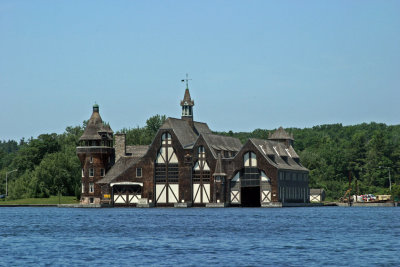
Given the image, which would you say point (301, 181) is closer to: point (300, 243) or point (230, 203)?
point (230, 203)

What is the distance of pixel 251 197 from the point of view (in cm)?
13150

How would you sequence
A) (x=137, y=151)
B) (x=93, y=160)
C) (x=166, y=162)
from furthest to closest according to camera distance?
(x=137, y=151), (x=93, y=160), (x=166, y=162)

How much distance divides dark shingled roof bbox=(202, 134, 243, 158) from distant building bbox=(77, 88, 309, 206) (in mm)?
160

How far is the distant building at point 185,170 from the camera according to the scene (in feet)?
414

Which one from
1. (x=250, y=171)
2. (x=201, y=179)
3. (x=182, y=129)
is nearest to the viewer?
(x=250, y=171)

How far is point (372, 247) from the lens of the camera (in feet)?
176

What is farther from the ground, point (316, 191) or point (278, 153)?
point (278, 153)

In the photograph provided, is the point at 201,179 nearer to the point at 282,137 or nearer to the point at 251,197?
the point at 251,197

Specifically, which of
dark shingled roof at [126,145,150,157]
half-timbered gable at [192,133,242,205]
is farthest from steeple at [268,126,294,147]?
dark shingled roof at [126,145,150,157]

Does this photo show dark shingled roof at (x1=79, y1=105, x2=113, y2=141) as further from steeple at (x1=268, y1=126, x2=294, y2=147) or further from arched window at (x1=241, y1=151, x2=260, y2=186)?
steeple at (x1=268, y1=126, x2=294, y2=147)

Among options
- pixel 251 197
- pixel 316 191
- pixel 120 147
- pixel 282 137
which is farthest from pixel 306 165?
pixel 120 147

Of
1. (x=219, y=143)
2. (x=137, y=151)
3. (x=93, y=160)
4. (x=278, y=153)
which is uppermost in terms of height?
(x=219, y=143)

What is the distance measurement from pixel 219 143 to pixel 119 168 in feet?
57.0

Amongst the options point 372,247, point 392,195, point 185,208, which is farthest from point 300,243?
point 392,195
